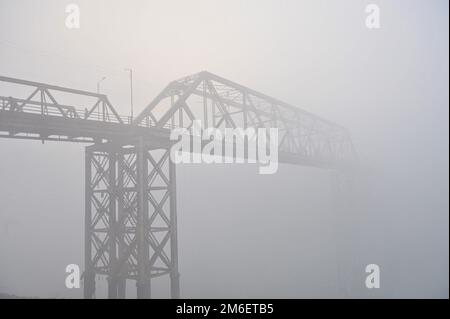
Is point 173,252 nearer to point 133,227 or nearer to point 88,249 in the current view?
point 133,227

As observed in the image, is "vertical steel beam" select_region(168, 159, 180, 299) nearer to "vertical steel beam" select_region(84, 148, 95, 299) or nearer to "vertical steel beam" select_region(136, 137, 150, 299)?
"vertical steel beam" select_region(136, 137, 150, 299)

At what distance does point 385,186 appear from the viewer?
62.3 m

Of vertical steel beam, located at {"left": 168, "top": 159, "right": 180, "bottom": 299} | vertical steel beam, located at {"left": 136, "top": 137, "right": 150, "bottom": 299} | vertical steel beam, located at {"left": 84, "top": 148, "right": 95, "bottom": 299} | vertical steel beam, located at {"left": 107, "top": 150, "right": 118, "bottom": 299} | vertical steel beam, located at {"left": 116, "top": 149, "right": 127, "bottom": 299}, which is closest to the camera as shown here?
vertical steel beam, located at {"left": 136, "top": 137, "right": 150, "bottom": 299}

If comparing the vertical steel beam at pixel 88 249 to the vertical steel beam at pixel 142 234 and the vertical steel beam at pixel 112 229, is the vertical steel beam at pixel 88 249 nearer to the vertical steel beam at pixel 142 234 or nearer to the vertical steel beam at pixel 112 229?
the vertical steel beam at pixel 112 229

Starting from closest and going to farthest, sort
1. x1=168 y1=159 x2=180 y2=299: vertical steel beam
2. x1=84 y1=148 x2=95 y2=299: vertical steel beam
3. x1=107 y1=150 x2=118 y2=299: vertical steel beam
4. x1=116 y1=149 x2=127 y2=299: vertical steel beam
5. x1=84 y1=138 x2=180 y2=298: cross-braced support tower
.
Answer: x1=84 y1=138 x2=180 y2=298: cross-braced support tower < x1=168 y1=159 x2=180 y2=299: vertical steel beam < x1=107 y1=150 x2=118 y2=299: vertical steel beam < x1=116 y1=149 x2=127 y2=299: vertical steel beam < x1=84 y1=148 x2=95 y2=299: vertical steel beam

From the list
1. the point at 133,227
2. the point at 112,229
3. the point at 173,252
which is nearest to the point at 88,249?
the point at 112,229

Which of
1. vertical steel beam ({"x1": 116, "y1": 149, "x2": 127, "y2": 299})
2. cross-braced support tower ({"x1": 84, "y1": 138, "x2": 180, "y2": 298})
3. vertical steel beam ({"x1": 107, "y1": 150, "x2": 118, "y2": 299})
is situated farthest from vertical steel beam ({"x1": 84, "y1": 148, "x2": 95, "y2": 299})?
vertical steel beam ({"x1": 116, "y1": 149, "x2": 127, "y2": 299})

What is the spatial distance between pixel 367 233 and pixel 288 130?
32.1 m

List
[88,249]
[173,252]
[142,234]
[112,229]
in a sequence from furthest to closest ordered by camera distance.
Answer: [88,249]
[112,229]
[173,252]
[142,234]

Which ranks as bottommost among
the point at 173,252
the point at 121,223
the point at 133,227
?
the point at 173,252

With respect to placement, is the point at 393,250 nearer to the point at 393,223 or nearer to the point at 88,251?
the point at 393,223

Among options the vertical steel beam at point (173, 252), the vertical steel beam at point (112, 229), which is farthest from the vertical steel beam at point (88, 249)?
the vertical steel beam at point (173, 252)

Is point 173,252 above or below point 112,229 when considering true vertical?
below
